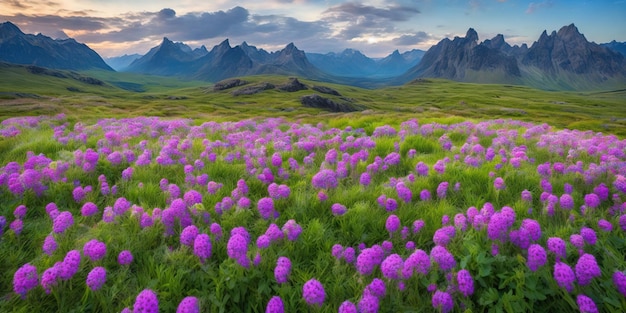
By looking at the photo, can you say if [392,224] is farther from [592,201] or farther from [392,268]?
[592,201]

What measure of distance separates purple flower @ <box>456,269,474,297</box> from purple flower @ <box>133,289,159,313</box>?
107 inches

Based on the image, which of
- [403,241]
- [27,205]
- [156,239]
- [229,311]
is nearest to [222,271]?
[229,311]

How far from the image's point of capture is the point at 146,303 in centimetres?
277

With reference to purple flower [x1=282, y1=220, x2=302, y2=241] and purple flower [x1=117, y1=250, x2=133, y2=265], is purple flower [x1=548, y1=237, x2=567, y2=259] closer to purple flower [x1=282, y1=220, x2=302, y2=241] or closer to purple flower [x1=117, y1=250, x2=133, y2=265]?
purple flower [x1=282, y1=220, x2=302, y2=241]

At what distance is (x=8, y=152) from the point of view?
768 centimetres

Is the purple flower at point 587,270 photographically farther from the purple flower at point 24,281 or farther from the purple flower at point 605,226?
the purple flower at point 24,281

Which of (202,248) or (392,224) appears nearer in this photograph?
(202,248)

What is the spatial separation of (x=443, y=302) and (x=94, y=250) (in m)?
3.52

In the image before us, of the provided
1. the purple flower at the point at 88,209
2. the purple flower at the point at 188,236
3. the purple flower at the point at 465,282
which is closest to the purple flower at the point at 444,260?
the purple flower at the point at 465,282

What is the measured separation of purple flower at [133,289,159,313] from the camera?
274 cm

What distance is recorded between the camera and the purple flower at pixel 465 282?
299cm

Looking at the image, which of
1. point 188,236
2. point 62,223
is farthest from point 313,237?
point 62,223

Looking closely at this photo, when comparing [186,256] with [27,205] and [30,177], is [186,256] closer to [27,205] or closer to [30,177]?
[27,205]

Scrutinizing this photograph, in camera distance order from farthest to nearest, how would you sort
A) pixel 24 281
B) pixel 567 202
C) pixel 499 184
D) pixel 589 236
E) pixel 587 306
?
1. pixel 499 184
2. pixel 567 202
3. pixel 589 236
4. pixel 24 281
5. pixel 587 306
